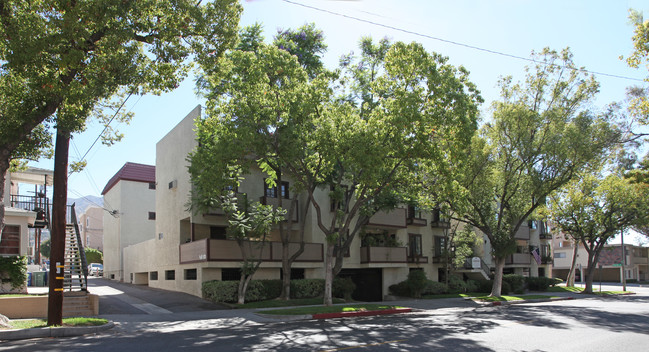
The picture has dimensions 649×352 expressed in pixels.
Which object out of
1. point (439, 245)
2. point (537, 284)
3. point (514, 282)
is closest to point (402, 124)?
point (439, 245)

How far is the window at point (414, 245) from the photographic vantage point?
114 ft

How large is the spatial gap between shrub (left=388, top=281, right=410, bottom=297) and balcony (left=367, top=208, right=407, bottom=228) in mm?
3914

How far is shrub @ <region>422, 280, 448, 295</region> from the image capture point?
32256 mm

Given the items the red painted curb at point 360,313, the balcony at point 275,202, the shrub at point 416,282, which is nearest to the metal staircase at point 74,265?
the red painted curb at point 360,313

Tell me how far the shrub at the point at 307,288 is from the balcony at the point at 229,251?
4.28 ft

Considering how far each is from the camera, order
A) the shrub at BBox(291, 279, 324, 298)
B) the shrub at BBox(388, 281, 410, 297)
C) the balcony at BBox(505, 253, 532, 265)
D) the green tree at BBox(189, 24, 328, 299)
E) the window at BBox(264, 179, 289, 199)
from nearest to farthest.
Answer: the green tree at BBox(189, 24, 328, 299)
the shrub at BBox(291, 279, 324, 298)
the window at BBox(264, 179, 289, 199)
the shrub at BBox(388, 281, 410, 297)
the balcony at BBox(505, 253, 532, 265)

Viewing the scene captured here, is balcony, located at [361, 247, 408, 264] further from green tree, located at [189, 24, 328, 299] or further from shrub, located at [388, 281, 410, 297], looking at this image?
green tree, located at [189, 24, 328, 299]

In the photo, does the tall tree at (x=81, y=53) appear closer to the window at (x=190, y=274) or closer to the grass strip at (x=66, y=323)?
the grass strip at (x=66, y=323)

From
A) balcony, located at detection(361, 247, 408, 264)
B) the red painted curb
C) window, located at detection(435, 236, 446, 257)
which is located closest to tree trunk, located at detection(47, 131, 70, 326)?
the red painted curb

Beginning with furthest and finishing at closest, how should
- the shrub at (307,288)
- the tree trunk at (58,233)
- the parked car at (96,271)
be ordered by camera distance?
1. the parked car at (96,271)
2. the shrub at (307,288)
3. the tree trunk at (58,233)

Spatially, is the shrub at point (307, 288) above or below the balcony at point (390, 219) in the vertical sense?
below

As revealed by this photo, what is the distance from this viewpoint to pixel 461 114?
63.5ft

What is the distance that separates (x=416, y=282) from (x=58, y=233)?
22085 mm

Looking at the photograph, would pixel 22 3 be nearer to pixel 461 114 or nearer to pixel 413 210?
pixel 461 114
